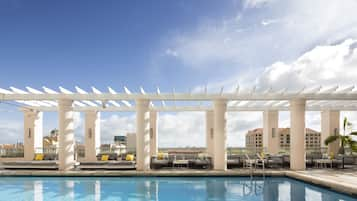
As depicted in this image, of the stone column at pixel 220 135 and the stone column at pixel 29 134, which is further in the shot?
the stone column at pixel 29 134

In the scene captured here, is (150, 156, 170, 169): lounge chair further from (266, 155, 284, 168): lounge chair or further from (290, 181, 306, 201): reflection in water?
(290, 181, 306, 201): reflection in water

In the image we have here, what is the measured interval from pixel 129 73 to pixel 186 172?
572 centimetres

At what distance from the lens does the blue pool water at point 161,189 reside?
29.4ft

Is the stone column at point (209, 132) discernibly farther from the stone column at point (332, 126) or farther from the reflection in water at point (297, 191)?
the stone column at point (332, 126)

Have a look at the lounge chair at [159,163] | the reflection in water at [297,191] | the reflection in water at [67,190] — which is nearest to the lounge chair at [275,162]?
the reflection in water at [297,191]

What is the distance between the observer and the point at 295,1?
10.3 m

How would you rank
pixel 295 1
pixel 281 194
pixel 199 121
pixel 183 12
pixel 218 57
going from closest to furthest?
pixel 281 194
pixel 295 1
pixel 183 12
pixel 218 57
pixel 199 121

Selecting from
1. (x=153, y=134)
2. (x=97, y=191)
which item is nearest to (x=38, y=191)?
(x=97, y=191)

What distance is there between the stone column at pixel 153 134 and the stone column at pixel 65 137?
5.86 m

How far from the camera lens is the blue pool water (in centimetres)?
895

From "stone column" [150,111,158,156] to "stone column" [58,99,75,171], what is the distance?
5.86 meters

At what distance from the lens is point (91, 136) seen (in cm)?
1748

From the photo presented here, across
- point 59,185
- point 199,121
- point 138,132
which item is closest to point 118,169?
point 138,132

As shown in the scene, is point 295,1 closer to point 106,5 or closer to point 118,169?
point 106,5
